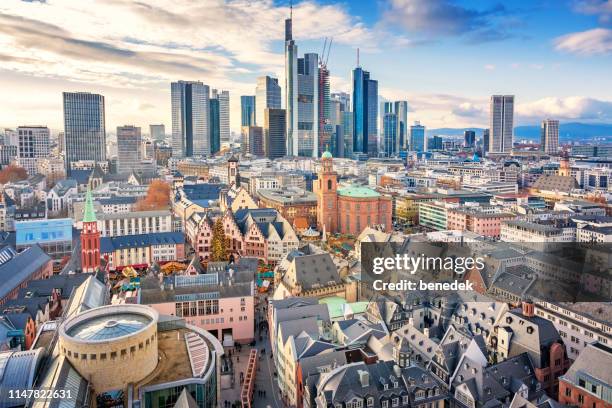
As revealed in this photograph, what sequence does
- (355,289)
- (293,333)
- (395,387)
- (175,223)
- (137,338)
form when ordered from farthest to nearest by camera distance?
(175,223) → (355,289) → (293,333) → (395,387) → (137,338)

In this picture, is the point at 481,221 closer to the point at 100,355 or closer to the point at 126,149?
the point at 100,355

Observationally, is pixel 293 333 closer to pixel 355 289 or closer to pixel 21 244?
pixel 355 289

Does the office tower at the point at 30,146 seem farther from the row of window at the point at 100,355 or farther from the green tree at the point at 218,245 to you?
the row of window at the point at 100,355

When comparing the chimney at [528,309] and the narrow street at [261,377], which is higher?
the chimney at [528,309]

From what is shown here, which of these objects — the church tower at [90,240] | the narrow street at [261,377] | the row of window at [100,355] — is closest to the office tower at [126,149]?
the church tower at [90,240]

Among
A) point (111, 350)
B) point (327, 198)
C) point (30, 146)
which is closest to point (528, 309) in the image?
point (111, 350)

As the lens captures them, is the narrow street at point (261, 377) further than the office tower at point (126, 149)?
No

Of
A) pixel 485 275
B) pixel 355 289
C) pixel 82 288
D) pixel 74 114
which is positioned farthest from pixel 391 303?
pixel 74 114
